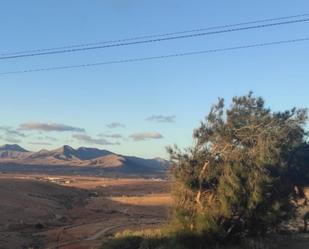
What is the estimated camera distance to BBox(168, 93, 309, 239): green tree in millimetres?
30953

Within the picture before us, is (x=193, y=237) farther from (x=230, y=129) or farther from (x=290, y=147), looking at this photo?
(x=290, y=147)

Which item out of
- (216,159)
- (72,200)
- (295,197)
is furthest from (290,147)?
(72,200)

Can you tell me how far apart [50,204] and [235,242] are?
5619 cm

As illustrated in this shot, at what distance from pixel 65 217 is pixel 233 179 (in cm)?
4279

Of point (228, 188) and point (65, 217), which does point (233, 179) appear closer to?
point (228, 188)

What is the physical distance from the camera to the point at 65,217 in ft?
229

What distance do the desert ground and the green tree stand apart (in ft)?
12.8

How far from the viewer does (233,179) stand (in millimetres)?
30609

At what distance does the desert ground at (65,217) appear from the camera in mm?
43875

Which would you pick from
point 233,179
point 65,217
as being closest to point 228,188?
point 233,179

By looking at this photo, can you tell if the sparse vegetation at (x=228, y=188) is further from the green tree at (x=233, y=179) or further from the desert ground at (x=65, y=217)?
the desert ground at (x=65, y=217)

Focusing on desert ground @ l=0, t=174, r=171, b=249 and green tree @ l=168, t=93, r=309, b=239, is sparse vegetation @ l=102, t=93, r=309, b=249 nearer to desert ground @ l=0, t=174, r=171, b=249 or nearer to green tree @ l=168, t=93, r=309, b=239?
green tree @ l=168, t=93, r=309, b=239

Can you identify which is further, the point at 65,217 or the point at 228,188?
the point at 65,217

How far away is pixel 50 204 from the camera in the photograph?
85.0 metres
